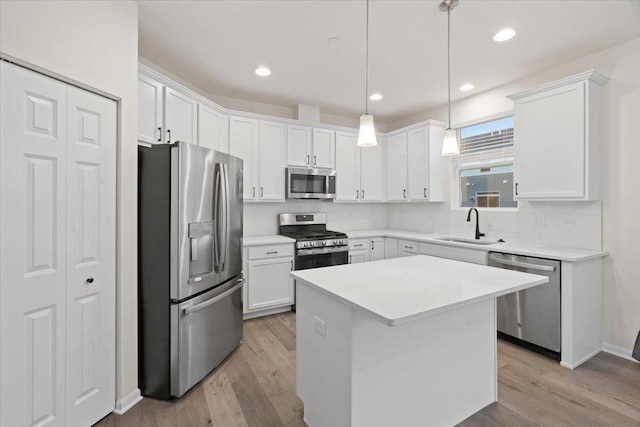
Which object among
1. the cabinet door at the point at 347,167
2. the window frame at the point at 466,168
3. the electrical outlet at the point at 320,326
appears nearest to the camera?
the electrical outlet at the point at 320,326

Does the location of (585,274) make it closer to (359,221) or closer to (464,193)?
(464,193)

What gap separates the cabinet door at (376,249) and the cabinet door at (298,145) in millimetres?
1497

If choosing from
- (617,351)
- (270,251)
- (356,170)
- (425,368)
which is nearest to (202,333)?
(270,251)

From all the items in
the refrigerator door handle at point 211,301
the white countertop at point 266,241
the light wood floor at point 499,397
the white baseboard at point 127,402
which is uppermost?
the white countertop at point 266,241

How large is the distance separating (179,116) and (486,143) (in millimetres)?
3704

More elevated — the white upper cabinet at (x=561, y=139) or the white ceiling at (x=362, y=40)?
the white ceiling at (x=362, y=40)

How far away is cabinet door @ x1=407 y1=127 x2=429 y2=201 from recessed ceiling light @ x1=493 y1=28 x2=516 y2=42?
5.64 feet

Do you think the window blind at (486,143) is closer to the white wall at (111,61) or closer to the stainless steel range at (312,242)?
the stainless steel range at (312,242)

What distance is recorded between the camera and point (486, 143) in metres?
4.02

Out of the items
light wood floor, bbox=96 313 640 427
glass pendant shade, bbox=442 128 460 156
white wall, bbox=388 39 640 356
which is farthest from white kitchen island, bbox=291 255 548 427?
white wall, bbox=388 39 640 356

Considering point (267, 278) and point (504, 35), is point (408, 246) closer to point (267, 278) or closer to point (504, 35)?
→ point (267, 278)

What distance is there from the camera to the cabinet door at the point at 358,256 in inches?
171

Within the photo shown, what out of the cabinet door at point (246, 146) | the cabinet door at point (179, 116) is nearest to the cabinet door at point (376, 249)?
the cabinet door at point (246, 146)

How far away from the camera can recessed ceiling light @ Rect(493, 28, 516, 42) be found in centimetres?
254
